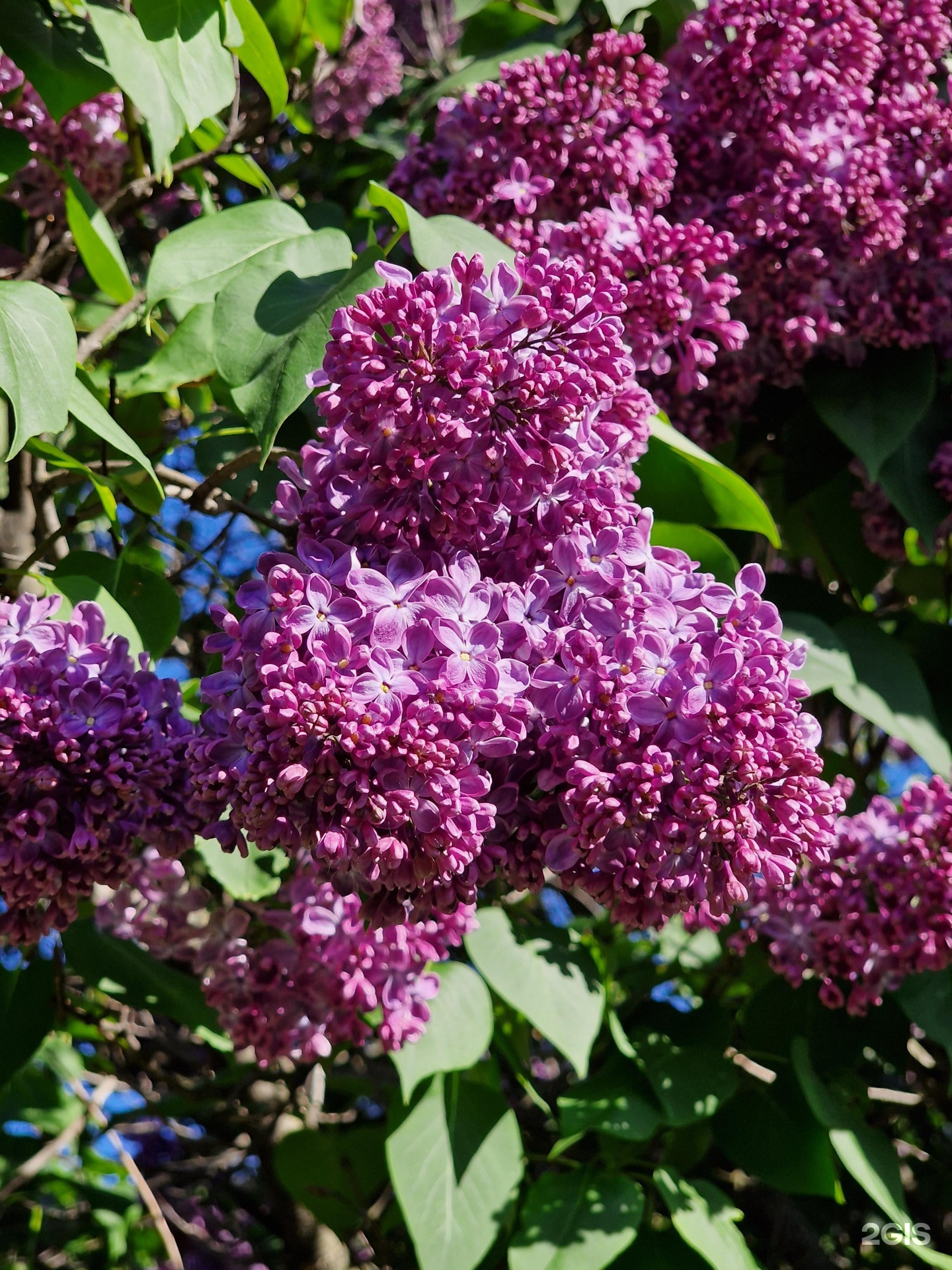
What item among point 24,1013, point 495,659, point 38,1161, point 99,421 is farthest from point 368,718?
point 38,1161

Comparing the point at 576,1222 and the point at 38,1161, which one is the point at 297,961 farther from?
the point at 38,1161

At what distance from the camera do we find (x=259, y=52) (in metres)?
1.74

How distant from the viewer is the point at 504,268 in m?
1.12

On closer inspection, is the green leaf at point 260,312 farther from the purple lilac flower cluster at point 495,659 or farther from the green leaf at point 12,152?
the green leaf at point 12,152

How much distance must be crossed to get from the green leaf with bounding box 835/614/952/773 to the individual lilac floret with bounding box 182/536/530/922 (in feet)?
3.54

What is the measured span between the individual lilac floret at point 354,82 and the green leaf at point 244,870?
5.54ft

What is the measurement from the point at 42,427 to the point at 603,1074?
143 centimetres

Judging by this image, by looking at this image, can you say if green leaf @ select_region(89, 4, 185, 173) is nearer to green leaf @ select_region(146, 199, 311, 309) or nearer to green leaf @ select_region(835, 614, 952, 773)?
green leaf @ select_region(146, 199, 311, 309)

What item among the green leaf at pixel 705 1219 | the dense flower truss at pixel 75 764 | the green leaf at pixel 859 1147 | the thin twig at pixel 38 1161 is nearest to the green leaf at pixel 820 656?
the green leaf at pixel 859 1147

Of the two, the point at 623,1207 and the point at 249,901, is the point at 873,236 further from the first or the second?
the point at 623,1207

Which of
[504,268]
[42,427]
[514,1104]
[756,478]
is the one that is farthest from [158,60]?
[514,1104]

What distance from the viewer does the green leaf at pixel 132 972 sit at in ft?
6.07

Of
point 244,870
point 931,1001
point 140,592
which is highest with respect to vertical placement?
point 140,592

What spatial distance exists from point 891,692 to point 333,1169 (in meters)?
1.45
